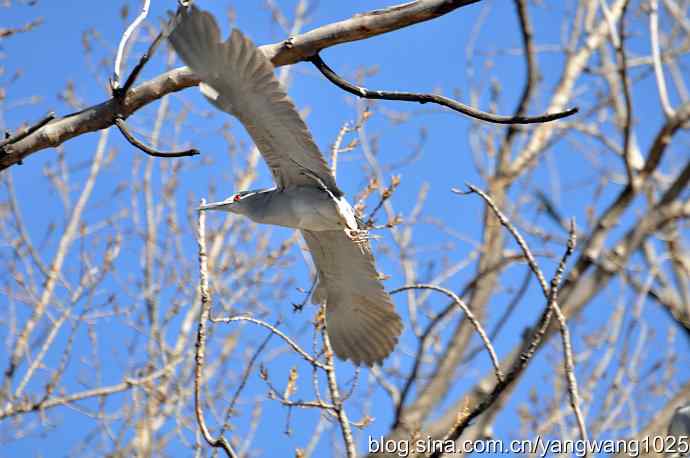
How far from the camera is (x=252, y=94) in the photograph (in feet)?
11.1

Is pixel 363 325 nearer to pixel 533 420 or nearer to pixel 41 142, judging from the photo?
pixel 41 142

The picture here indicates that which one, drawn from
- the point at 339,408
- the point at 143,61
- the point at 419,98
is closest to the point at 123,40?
the point at 143,61

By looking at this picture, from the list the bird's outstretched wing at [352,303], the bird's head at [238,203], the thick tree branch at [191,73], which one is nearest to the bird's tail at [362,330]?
the bird's outstretched wing at [352,303]

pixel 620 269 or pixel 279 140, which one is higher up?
pixel 620 269

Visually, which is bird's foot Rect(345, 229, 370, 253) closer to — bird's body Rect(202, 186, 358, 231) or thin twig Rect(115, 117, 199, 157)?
bird's body Rect(202, 186, 358, 231)

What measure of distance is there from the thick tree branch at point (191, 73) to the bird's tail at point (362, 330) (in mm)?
1641

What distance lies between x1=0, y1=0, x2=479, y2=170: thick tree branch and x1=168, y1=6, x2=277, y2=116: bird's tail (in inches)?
1.9

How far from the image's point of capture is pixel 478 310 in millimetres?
7473

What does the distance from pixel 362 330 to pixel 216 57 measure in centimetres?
180

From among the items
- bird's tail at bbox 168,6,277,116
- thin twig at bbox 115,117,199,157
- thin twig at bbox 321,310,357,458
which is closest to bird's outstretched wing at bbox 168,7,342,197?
bird's tail at bbox 168,6,277,116

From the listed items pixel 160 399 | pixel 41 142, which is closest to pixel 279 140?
pixel 41 142

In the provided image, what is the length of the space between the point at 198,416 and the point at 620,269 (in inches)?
173

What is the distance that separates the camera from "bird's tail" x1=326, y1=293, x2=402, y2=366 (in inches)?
177

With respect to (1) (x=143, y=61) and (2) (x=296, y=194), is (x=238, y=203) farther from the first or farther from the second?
(1) (x=143, y=61)
